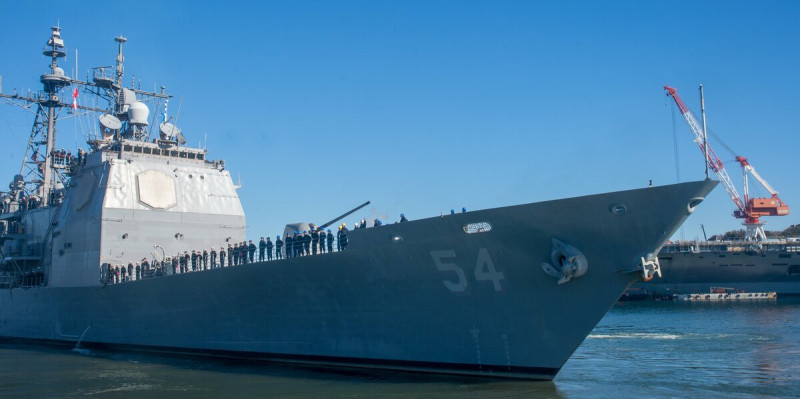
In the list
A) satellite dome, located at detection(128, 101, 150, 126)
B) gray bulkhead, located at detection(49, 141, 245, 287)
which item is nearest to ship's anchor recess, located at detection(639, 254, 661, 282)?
gray bulkhead, located at detection(49, 141, 245, 287)

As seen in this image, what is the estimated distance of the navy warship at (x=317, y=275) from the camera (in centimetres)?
1129

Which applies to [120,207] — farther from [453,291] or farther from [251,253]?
[453,291]

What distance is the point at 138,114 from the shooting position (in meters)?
22.5

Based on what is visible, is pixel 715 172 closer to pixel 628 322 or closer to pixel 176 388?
pixel 628 322

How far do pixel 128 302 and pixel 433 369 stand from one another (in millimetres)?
10228

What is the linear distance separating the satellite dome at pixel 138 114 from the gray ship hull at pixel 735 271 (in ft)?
126

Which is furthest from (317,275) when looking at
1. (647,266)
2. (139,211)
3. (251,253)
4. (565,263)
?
(139,211)

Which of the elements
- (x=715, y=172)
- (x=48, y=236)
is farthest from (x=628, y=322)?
(x=715, y=172)

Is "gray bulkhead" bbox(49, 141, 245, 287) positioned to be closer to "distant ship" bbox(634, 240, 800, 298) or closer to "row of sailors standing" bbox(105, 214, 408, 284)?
"row of sailors standing" bbox(105, 214, 408, 284)

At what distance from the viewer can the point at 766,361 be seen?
15.6 metres

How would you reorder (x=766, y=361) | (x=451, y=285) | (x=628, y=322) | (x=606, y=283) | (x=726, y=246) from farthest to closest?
1. (x=726, y=246)
2. (x=628, y=322)
3. (x=766, y=361)
4. (x=451, y=285)
5. (x=606, y=283)

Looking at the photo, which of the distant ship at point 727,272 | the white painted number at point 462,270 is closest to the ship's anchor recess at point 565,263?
the white painted number at point 462,270

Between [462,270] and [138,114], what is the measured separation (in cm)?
1499

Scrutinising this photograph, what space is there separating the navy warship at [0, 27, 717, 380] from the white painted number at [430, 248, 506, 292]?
0.03 metres
